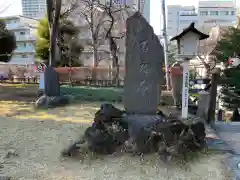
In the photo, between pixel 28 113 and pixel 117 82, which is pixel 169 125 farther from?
pixel 117 82

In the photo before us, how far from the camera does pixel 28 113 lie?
7953 millimetres

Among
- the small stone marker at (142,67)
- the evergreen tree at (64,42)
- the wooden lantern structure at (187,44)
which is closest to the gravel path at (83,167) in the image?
the small stone marker at (142,67)

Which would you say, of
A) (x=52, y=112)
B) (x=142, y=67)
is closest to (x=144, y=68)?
(x=142, y=67)

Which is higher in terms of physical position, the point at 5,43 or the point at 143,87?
the point at 5,43

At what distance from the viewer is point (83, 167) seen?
4.05 m

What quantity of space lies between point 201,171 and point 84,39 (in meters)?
19.2

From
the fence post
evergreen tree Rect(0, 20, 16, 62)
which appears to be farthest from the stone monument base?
evergreen tree Rect(0, 20, 16, 62)

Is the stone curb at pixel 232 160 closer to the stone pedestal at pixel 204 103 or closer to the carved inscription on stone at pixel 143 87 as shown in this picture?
the carved inscription on stone at pixel 143 87

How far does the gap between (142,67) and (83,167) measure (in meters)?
2.00

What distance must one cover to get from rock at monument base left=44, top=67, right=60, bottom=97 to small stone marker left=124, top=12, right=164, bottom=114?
16.7 feet

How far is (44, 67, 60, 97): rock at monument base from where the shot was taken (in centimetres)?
937

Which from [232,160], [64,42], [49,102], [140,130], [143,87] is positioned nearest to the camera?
[232,160]

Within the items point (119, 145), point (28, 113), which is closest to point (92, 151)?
point (119, 145)

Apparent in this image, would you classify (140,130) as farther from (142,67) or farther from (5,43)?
(5,43)
